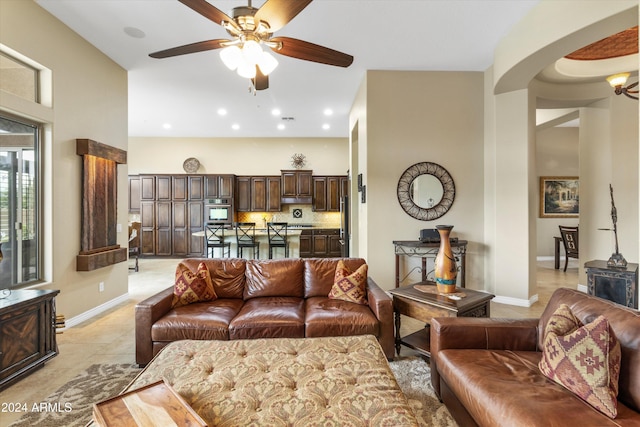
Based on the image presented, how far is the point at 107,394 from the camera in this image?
209 centimetres

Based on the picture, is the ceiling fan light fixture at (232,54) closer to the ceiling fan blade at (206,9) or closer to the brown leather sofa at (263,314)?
the ceiling fan blade at (206,9)

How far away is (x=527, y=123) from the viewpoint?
3.94 metres

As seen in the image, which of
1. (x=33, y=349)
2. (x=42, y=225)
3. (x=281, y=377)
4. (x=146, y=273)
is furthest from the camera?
(x=146, y=273)

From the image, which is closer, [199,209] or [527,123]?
[527,123]

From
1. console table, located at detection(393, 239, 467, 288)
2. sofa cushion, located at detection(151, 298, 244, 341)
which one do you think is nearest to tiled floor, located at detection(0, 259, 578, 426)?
sofa cushion, located at detection(151, 298, 244, 341)

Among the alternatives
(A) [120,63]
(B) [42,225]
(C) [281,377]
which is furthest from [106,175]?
(C) [281,377]

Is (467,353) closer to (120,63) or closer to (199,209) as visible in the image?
(120,63)

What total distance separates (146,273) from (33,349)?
4068 mm

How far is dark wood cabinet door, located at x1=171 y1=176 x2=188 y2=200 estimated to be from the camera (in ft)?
25.8

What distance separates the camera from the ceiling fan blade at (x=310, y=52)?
2109mm

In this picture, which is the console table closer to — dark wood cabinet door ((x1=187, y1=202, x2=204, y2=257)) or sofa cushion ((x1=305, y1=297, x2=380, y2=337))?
sofa cushion ((x1=305, y1=297, x2=380, y2=337))

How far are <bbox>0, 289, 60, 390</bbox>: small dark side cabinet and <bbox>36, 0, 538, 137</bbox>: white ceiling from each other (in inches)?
112

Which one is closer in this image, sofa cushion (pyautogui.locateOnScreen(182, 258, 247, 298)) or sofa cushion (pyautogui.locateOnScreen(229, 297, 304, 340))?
sofa cushion (pyautogui.locateOnScreen(229, 297, 304, 340))

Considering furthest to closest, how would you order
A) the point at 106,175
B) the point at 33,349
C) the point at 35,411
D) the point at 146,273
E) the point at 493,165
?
the point at 146,273, the point at 493,165, the point at 106,175, the point at 33,349, the point at 35,411
